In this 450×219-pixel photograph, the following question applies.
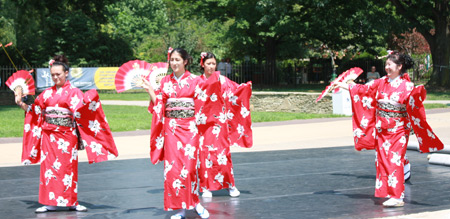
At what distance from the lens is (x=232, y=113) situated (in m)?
8.59

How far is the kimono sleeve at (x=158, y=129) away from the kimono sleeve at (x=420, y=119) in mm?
2762

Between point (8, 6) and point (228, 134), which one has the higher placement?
point (8, 6)

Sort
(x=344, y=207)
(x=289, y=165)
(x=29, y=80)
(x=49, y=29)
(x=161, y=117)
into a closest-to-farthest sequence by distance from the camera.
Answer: (x=161, y=117)
(x=344, y=207)
(x=29, y=80)
(x=289, y=165)
(x=49, y=29)

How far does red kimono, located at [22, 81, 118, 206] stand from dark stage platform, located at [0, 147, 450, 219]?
0.30 m

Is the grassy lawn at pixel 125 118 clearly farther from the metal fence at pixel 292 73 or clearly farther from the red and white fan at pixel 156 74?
the metal fence at pixel 292 73

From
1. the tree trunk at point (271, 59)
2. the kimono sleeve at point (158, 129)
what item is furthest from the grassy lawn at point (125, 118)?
the tree trunk at point (271, 59)

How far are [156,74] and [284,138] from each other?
7789mm

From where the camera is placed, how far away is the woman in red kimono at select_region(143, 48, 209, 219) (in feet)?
20.4

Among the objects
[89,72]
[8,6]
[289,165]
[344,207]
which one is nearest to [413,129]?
[344,207]

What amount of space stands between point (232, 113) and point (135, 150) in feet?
13.7

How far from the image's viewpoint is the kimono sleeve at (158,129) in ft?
20.8

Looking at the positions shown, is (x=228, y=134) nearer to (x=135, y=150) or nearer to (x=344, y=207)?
(x=344, y=207)

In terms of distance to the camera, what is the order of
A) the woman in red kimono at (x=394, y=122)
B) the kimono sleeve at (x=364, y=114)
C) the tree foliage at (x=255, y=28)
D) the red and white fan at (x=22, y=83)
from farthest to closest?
the tree foliage at (x=255, y=28) → the kimono sleeve at (x=364, y=114) → the red and white fan at (x=22, y=83) → the woman in red kimono at (x=394, y=122)

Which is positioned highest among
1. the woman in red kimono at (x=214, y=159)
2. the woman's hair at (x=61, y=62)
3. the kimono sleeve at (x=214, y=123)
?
the woman's hair at (x=61, y=62)
